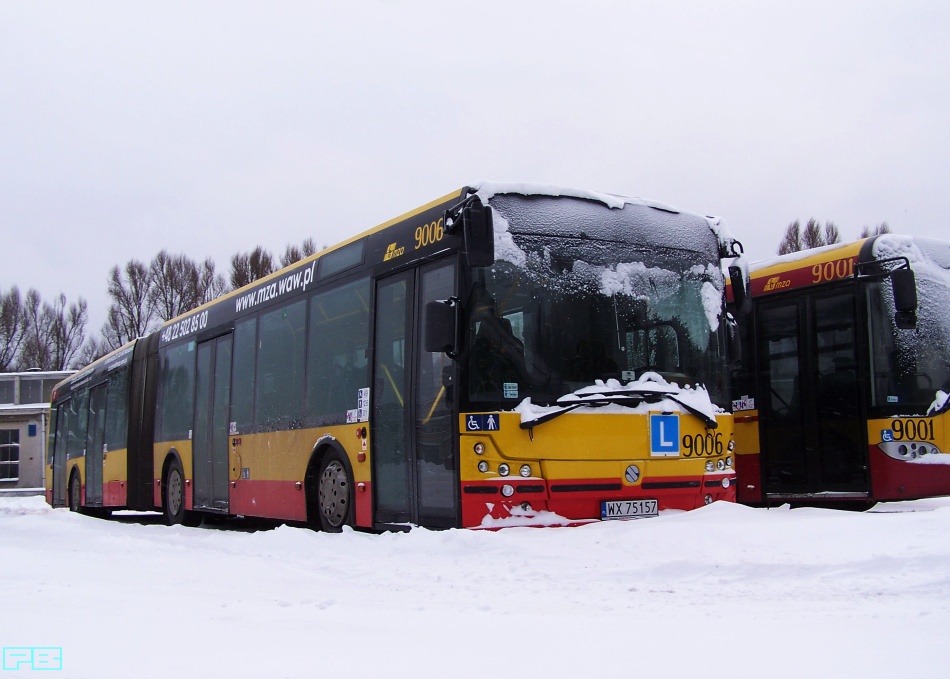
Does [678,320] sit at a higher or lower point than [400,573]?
higher

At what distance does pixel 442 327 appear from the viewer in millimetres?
8523

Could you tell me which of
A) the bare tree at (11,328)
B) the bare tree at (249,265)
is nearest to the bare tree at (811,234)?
the bare tree at (249,265)

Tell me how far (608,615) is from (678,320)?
4264 mm

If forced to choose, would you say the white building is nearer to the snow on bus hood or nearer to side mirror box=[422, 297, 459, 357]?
side mirror box=[422, 297, 459, 357]

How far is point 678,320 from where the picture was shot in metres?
9.48

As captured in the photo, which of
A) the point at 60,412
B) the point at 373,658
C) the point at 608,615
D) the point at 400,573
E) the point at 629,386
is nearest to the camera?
the point at 373,658

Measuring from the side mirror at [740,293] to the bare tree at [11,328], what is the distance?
6605 cm

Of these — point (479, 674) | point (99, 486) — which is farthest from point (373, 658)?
point (99, 486)

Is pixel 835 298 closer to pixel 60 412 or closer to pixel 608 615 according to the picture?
pixel 608 615

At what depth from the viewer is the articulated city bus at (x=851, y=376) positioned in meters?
10.9

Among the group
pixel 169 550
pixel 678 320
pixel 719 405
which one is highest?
pixel 678 320

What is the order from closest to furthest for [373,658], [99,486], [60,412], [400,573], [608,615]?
[373,658] < [608,615] < [400,573] < [99,486] < [60,412]

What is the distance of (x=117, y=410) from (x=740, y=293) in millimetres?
13409

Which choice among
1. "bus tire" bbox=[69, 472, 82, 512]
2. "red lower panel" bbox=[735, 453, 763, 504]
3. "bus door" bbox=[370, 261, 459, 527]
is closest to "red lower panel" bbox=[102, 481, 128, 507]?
"bus tire" bbox=[69, 472, 82, 512]
